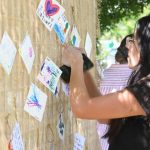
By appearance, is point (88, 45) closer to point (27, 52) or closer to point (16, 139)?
point (27, 52)

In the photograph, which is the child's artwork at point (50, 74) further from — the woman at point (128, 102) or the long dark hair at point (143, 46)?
the long dark hair at point (143, 46)

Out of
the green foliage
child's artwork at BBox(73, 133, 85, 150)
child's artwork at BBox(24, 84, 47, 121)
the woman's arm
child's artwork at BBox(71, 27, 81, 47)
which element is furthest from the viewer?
the green foliage

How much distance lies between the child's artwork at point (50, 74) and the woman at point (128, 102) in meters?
0.15

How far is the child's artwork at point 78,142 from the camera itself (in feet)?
10.9

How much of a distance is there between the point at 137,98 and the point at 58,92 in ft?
2.70

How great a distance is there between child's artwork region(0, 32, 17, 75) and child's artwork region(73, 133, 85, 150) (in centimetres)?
108

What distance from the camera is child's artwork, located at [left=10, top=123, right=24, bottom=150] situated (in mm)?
2455

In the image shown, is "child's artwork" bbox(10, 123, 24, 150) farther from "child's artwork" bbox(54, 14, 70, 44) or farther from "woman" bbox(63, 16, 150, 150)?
"child's artwork" bbox(54, 14, 70, 44)

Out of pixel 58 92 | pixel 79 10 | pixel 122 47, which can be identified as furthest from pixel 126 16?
pixel 58 92

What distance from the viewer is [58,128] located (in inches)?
118

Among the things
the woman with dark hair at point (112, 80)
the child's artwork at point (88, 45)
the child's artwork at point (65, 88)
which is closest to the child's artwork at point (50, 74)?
the child's artwork at point (65, 88)

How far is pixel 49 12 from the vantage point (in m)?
2.84

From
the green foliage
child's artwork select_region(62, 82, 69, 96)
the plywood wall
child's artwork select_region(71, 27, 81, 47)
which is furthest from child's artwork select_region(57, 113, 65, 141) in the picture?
the green foliage

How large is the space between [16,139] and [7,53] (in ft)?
1.51
